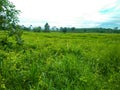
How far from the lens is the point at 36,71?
18.5 feet

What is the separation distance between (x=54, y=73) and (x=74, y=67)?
1.89 ft

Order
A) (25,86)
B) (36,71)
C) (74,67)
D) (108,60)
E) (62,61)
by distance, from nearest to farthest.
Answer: (25,86) → (36,71) → (74,67) → (62,61) → (108,60)

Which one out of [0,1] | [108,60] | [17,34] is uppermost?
[0,1]

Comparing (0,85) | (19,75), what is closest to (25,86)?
(19,75)

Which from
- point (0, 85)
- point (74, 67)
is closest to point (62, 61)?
point (74, 67)

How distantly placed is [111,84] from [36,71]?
5.51 ft

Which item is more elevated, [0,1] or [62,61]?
[0,1]

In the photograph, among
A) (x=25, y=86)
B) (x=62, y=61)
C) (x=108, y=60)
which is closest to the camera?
(x=25, y=86)

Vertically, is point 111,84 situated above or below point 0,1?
below

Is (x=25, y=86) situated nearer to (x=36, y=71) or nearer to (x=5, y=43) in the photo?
(x=36, y=71)

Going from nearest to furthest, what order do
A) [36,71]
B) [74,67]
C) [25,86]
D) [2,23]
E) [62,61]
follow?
[25,86], [36,71], [74,67], [62,61], [2,23]

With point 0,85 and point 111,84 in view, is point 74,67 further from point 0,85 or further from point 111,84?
point 0,85

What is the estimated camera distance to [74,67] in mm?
6082

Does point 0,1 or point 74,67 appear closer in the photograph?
point 74,67
